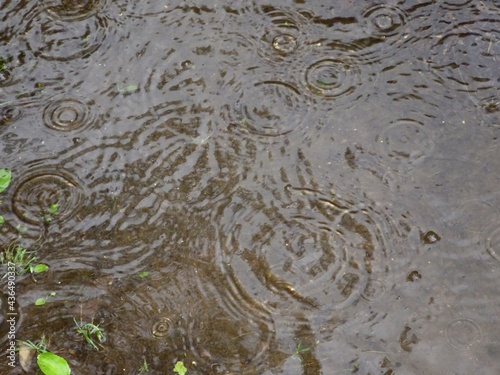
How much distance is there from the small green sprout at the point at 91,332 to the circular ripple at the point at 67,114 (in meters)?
1.06

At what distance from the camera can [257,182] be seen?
313cm

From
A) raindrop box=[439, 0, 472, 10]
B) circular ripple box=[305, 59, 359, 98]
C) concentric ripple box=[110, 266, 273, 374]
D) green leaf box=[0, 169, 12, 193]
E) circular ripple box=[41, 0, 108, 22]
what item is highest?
circular ripple box=[41, 0, 108, 22]

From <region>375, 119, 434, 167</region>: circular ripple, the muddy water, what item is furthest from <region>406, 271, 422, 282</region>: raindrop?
<region>375, 119, 434, 167</region>: circular ripple

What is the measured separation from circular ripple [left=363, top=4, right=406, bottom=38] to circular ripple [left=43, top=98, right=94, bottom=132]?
1550mm

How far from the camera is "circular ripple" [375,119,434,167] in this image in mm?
3162

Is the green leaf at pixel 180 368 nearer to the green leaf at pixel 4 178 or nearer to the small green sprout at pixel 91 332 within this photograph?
the small green sprout at pixel 91 332

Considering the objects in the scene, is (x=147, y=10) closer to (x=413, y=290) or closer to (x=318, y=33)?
(x=318, y=33)

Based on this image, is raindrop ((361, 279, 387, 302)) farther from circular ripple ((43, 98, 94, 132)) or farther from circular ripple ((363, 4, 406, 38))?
circular ripple ((43, 98, 94, 132))

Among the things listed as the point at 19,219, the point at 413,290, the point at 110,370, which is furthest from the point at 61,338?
the point at 413,290

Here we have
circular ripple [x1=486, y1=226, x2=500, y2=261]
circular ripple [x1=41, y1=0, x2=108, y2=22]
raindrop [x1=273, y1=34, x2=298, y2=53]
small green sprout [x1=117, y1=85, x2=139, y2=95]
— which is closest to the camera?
circular ripple [x1=486, y1=226, x2=500, y2=261]

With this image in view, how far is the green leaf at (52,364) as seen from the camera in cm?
265

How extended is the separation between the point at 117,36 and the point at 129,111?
0.53m

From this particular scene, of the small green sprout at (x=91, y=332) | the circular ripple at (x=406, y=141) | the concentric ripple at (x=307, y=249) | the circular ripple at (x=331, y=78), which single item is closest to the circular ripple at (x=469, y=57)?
the circular ripple at (x=406, y=141)

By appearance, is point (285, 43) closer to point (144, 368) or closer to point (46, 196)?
point (46, 196)
